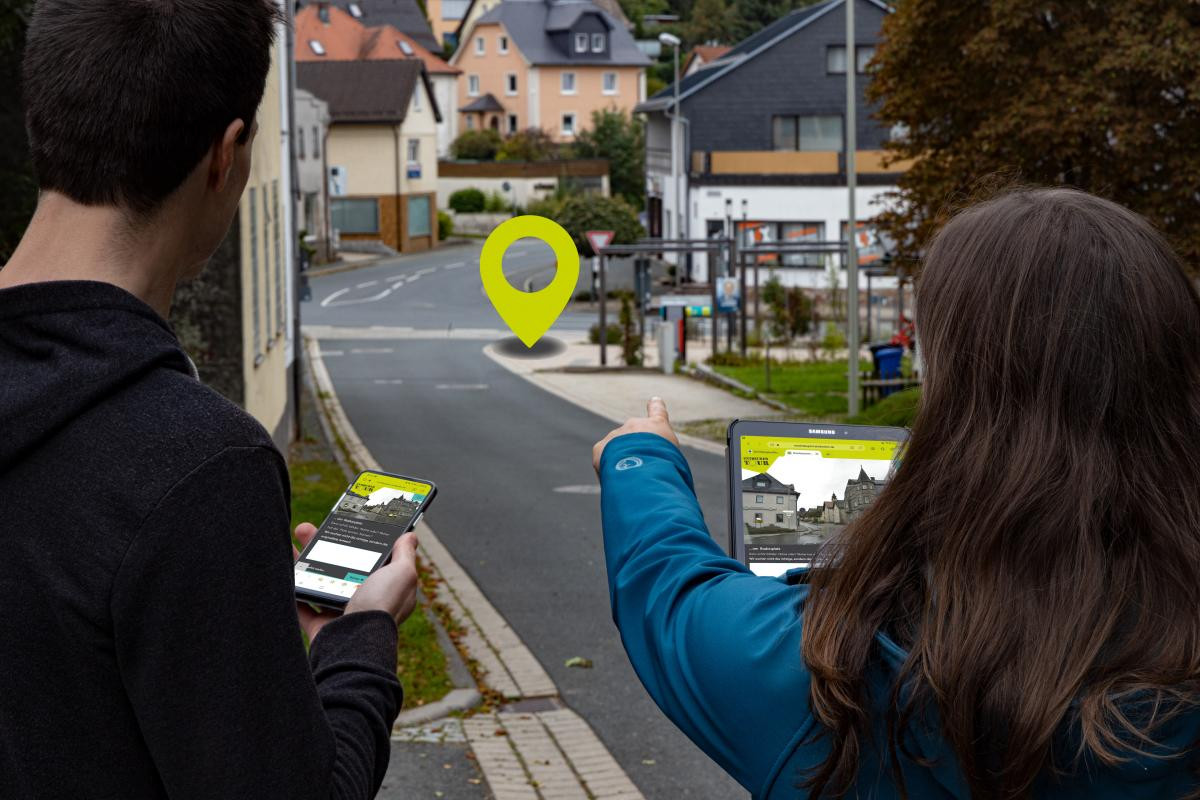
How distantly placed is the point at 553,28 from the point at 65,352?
76377mm

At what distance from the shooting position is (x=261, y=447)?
1568mm

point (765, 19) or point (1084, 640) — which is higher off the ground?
point (765, 19)

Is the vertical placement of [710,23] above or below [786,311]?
above

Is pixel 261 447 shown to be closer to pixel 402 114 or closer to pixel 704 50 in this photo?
pixel 402 114

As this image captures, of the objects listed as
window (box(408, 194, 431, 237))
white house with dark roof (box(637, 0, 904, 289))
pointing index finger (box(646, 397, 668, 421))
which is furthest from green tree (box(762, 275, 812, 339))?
pointing index finger (box(646, 397, 668, 421))

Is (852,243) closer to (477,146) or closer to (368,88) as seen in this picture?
(477,146)

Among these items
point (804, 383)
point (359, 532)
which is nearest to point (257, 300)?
point (359, 532)

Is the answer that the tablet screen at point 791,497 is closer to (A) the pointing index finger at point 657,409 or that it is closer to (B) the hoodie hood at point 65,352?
(A) the pointing index finger at point 657,409

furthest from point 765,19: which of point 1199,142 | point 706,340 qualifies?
point 1199,142

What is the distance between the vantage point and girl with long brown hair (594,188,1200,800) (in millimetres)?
→ 1654

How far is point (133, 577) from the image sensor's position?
149 cm

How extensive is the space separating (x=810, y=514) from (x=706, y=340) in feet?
143

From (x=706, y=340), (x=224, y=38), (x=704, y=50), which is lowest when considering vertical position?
(x=706, y=340)

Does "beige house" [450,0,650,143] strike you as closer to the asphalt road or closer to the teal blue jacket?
the asphalt road
